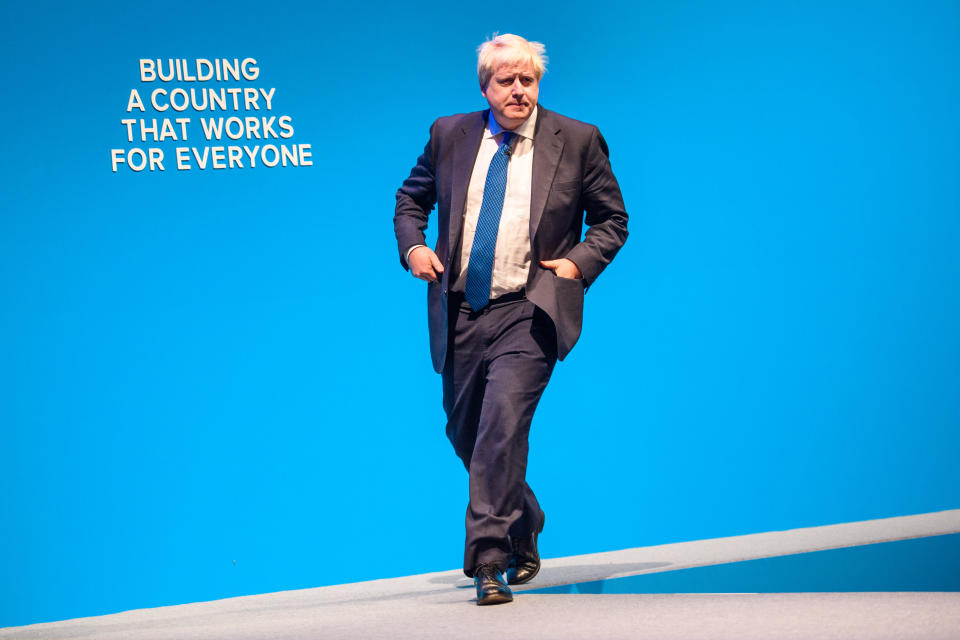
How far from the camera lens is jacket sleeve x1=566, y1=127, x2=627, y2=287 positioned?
8.93 ft

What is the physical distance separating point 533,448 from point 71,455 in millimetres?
1537

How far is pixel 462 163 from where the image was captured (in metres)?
2.73

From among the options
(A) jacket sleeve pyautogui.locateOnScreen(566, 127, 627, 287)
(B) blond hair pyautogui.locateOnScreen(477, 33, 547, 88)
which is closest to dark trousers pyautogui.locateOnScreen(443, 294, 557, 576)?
(A) jacket sleeve pyautogui.locateOnScreen(566, 127, 627, 287)

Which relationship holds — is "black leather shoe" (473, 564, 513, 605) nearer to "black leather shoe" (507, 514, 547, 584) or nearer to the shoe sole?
the shoe sole

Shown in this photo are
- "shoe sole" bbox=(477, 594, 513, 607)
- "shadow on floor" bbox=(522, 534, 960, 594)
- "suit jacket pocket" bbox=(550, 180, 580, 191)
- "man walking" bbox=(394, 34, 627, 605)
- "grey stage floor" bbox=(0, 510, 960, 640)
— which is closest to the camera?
"grey stage floor" bbox=(0, 510, 960, 640)

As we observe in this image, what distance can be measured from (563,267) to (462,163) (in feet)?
1.24

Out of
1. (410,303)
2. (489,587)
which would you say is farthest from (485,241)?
(410,303)

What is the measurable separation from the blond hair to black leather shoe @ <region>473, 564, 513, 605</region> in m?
1.20

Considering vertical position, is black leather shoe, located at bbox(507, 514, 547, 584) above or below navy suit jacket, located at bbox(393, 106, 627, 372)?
below

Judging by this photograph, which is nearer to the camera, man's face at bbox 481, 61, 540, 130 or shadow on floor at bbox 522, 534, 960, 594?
man's face at bbox 481, 61, 540, 130

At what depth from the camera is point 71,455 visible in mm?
3344

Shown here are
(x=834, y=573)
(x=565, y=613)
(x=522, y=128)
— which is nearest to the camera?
(x=565, y=613)

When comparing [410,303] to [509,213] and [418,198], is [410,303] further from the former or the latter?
[509,213]

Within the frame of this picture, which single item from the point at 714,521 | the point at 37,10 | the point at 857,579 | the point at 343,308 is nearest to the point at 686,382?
the point at 714,521
